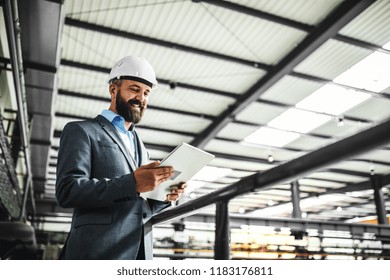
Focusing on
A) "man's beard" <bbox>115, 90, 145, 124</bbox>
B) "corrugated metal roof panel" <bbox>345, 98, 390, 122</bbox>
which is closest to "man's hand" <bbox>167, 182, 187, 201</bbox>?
"man's beard" <bbox>115, 90, 145, 124</bbox>

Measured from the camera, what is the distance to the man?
112cm

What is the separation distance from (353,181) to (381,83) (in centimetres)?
769

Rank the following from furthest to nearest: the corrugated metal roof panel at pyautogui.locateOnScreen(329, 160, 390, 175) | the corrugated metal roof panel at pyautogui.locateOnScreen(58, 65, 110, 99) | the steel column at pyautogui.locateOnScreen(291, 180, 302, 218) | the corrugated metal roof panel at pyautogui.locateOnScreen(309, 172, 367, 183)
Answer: the corrugated metal roof panel at pyautogui.locateOnScreen(309, 172, 367, 183) < the steel column at pyautogui.locateOnScreen(291, 180, 302, 218) < the corrugated metal roof panel at pyautogui.locateOnScreen(329, 160, 390, 175) < the corrugated metal roof panel at pyautogui.locateOnScreen(58, 65, 110, 99)

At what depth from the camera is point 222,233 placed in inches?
51.1

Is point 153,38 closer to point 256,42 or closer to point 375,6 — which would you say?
point 256,42

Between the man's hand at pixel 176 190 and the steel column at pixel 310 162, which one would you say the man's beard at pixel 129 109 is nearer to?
the man's hand at pixel 176 190

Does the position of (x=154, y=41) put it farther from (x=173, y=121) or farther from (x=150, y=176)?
(x=150, y=176)

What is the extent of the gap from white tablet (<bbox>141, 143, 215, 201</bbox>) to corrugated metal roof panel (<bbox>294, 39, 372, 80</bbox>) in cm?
546

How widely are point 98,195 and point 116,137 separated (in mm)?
285

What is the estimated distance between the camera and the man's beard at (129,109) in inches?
55.4

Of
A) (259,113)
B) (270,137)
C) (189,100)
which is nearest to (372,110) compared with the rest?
(259,113)

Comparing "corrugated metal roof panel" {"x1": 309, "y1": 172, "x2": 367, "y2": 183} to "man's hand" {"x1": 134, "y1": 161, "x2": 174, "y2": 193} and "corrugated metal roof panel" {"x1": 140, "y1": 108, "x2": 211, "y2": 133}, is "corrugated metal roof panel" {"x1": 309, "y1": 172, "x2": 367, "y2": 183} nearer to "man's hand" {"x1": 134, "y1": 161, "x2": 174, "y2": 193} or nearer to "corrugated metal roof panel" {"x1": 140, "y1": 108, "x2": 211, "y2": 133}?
"corrugated metal roof panel" {"x1": 140, "y1": 108, "x2": 211, "y2": 133}

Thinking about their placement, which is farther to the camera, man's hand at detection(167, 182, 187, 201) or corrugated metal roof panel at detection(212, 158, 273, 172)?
corrugated metal roof panel at detection(212, 158, 273, 172)
